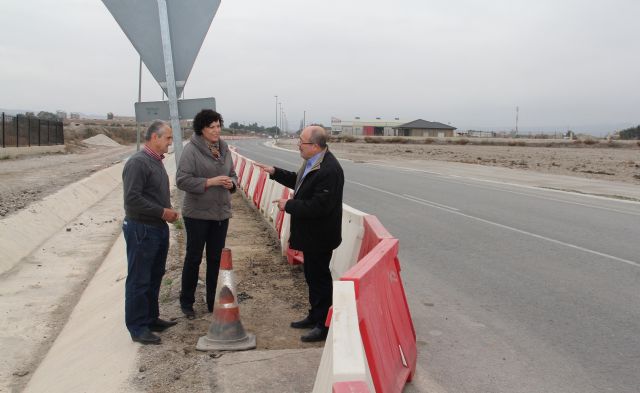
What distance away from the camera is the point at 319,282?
5.49 metres

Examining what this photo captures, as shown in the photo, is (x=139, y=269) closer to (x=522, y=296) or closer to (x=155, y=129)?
(x=155, y=129)

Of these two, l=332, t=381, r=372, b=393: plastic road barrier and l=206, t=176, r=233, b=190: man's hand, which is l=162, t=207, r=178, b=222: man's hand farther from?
l=332, t=381, r=372, b=393: plastic road barrier

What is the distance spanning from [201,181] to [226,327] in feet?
4.14

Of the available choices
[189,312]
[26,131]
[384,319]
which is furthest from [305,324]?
[26,131]

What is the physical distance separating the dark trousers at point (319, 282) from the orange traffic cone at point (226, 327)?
2.00 ft

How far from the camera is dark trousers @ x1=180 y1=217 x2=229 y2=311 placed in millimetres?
5637

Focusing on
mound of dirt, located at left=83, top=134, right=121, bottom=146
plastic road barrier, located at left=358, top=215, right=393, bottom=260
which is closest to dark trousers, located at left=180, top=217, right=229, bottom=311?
plastic road barrier, located at left=358, top=215, right=393, bottom=260

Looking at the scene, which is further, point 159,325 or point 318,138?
point 159,325

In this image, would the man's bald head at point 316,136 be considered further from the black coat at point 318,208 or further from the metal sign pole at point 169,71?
the metal sign pole at point 169,71

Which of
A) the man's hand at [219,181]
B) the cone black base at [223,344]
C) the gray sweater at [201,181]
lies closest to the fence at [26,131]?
the gray sweater at [201,181]

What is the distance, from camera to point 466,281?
7602 millimetres

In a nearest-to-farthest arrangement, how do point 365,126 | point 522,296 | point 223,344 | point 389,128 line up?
point 223,344 < point 522,296 < point 389,128 < point 365,126

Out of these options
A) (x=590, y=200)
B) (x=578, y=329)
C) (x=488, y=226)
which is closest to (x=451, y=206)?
(x=488, y=226)

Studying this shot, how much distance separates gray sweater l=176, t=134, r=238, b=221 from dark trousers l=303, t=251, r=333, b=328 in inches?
36.0
